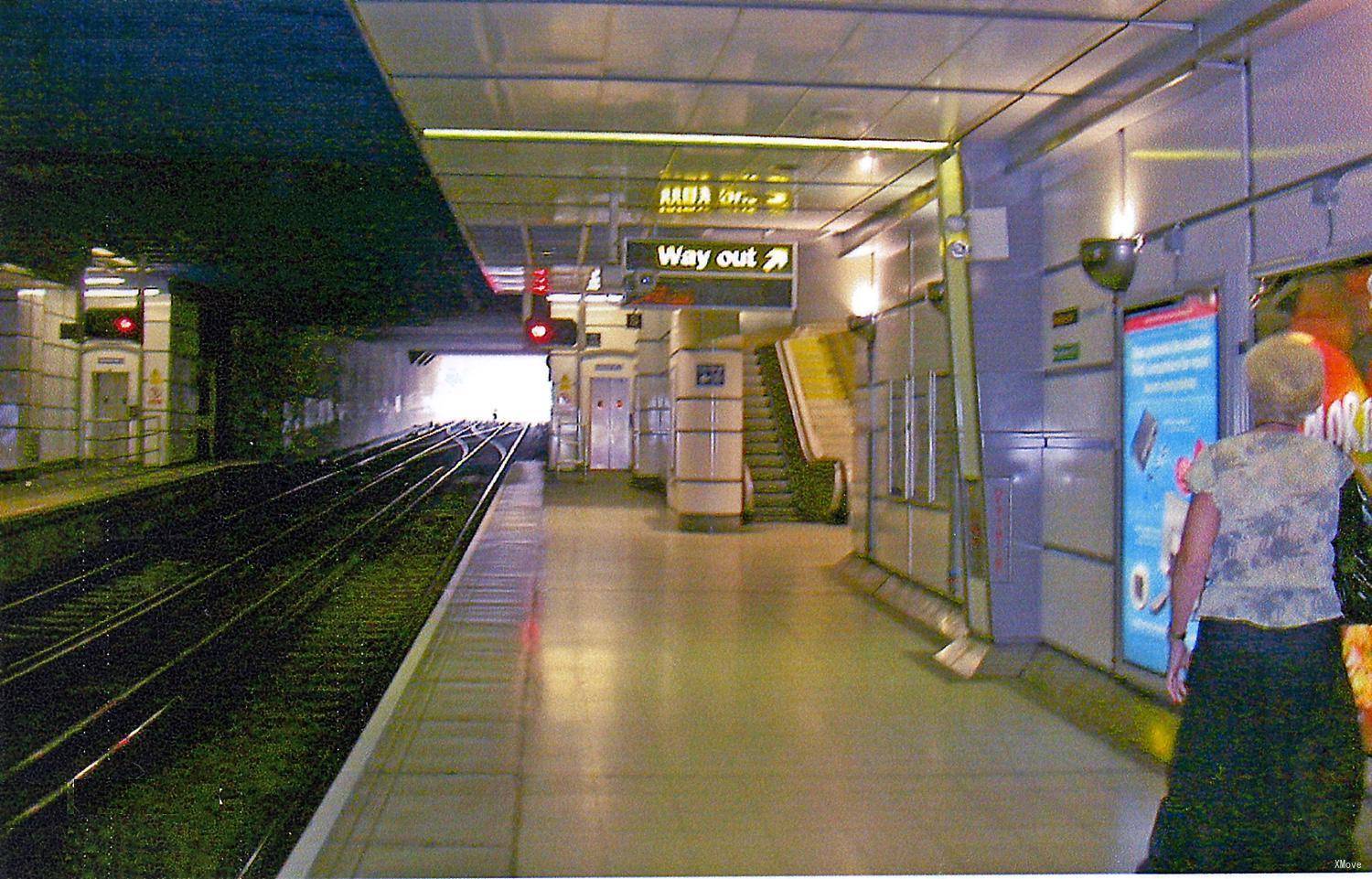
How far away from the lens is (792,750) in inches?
231

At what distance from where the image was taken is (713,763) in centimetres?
564

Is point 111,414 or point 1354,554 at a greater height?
point 111,414

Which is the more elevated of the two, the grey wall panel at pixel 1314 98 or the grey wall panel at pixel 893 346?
the grey wall panel at pixel 1314 98

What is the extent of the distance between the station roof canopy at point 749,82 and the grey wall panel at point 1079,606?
2.68 m

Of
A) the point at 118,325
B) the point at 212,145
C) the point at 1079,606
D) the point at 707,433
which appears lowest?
the point at 1079,606

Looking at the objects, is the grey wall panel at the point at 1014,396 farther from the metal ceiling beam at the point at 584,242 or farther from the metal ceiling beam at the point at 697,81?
the metal ceiling beam at the point at 584,242

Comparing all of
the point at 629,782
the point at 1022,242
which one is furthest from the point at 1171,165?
the point at 629,782

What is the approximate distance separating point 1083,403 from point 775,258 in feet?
13.2

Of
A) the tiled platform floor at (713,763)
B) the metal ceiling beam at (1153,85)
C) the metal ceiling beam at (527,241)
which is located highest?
the metal ceiling beam at (527,241)

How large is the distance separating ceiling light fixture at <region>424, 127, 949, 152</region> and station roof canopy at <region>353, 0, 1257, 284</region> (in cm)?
2

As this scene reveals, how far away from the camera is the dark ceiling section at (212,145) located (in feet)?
37.8

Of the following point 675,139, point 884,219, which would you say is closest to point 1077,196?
point 675,139

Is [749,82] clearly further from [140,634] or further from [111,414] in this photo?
[111,414]

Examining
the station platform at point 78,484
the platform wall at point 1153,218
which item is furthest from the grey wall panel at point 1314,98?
the station platform at point 78,484
